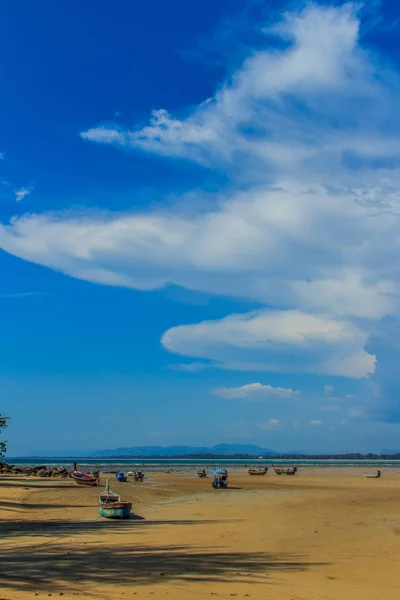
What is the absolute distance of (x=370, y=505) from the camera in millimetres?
41781

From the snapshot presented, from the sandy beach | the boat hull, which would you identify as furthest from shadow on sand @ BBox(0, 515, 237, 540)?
the boat hull

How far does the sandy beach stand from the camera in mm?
14180

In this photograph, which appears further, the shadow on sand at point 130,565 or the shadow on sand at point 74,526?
the shadow on sand at point 74,526

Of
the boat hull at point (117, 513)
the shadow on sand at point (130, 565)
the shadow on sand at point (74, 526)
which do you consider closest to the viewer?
the shadow on sand at point (130, 565)

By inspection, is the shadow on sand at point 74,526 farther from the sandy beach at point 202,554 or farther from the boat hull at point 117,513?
the boat hull at point 117,513

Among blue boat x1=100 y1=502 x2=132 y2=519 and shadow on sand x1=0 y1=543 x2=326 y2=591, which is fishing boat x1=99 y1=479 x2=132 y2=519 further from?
shadow on sand x1=0 y1=543 x2=326 y2=591

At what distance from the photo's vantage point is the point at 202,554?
19.4 metres

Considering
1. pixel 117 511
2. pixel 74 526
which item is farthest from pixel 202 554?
pixel 117 511

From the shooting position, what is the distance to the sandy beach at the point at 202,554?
14180mm

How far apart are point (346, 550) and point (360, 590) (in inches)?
270

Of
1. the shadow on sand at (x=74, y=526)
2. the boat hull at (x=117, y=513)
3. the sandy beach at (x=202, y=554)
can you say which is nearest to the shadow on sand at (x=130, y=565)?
the sandy beach at (x=202, y=554)

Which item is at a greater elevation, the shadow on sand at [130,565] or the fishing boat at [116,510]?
the shadow on sand at [130,565]

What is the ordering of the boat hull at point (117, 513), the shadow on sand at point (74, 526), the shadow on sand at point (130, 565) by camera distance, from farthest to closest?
the boat hull at point (117, 513) → the shadow on sand at point (74, 526) → the shadow on sand at point (130, 565)

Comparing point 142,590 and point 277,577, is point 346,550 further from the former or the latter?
point 142,590
